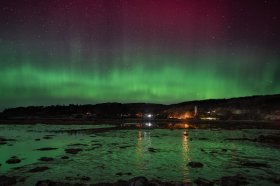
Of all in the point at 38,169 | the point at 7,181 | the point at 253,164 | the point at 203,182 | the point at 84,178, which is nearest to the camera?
the point at 203,182

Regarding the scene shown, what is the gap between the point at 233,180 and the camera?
21.6 m

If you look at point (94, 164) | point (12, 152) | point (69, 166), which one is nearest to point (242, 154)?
point (94, 164)

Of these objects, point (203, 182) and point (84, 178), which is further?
point (84, 178)

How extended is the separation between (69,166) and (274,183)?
54.5 feet

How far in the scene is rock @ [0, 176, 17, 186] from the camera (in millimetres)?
20703

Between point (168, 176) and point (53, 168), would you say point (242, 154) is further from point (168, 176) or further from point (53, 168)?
point (53, 168)

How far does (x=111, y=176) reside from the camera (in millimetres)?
23828

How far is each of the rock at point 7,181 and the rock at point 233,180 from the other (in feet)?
45.3

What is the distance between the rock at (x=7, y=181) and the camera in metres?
20.7

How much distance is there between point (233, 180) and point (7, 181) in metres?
15.2

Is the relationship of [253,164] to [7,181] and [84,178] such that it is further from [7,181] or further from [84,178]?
[7,181]

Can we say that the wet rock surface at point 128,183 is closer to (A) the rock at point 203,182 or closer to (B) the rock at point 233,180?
(A) the rock at point 203,182

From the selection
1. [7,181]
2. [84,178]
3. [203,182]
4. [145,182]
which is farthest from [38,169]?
[203,182]

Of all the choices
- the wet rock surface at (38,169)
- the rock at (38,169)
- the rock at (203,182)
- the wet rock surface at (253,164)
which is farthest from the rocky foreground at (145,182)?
the wet rock surface at (253,164)
